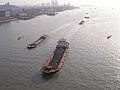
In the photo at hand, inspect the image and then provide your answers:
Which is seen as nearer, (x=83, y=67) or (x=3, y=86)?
(x=3, y=86)

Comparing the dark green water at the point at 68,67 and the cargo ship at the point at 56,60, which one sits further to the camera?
the cargo ship at the point at 56,60

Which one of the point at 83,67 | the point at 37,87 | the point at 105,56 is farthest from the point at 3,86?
the point at 105,56

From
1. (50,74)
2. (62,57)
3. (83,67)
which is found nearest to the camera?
(50,74)

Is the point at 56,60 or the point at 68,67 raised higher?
the point at 56,60

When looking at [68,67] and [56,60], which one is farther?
[56,60]

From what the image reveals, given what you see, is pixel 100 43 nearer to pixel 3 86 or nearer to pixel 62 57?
pixel 62 57

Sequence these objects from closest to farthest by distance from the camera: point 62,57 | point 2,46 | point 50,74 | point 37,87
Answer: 1. point 37,87
2. point 50,74
3. point 62,57
4. point 2,46

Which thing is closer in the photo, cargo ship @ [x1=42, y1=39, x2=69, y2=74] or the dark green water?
the dark green water
